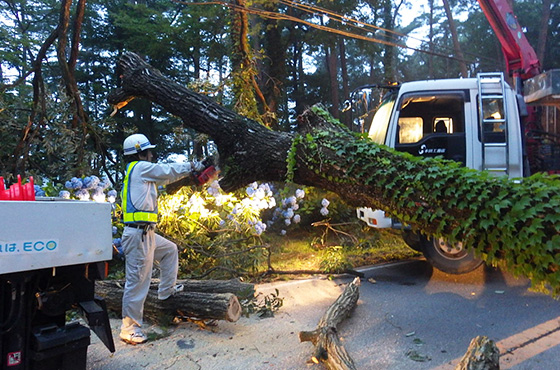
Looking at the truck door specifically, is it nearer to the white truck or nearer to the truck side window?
the truck side window

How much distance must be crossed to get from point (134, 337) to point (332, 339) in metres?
1.83

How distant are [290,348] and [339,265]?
2.88 m

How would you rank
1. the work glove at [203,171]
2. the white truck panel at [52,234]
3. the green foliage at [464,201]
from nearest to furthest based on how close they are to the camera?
the white truck panel at [52,234], the green foliage at [464,201], the work glove at [203,171]

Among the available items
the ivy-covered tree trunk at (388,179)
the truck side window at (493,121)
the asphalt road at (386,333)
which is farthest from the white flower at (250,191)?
the truck side window at (493,121)

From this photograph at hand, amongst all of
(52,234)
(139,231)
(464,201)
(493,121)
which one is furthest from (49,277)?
(493,121)

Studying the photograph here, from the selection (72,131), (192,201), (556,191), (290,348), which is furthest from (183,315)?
(72,131)

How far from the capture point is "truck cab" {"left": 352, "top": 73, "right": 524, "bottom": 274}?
5.76 m

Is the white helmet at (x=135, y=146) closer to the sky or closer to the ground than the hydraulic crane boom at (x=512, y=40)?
closer to the ground

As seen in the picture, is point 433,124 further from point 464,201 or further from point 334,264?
point 464,201

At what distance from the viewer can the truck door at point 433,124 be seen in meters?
5.83

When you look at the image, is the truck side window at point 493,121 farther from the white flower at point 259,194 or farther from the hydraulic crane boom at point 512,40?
the white flower at point 259,194

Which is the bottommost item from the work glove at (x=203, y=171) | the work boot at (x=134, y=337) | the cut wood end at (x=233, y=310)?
the work boot at (x=134, y=337)

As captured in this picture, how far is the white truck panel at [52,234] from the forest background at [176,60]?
107 inches

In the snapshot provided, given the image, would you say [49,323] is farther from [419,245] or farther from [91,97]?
[91,97]
